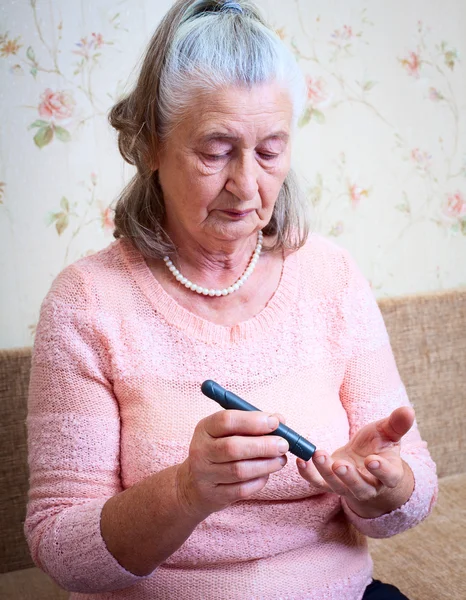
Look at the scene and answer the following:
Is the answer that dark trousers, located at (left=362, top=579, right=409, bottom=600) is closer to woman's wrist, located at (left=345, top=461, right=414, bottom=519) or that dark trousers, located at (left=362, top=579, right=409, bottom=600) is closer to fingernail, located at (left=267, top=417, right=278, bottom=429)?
woman's wrist, located at (left=345, top=461, right=414, bottom=519)

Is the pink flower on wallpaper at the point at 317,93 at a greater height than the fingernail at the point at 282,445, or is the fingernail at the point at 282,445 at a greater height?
the pink flower on wallpaper at the point at 317,93

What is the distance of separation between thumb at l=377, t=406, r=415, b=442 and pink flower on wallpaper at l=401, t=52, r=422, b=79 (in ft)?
4.16

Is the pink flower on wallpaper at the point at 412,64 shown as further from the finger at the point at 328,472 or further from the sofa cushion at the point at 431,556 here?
the finger at the point at 328,472

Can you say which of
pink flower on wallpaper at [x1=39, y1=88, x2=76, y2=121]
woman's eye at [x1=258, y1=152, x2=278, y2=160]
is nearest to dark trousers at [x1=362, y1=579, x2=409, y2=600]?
woman's eye at [x1=258, y1=152, x2=278, y2=160]

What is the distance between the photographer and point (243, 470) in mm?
870

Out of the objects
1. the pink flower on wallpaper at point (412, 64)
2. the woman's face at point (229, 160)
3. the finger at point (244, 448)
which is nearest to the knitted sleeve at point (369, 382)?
the woman's face at point (229, 160)

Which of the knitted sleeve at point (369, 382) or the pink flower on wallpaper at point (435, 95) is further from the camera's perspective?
the pink flower on wallpaper at point (435, 95)

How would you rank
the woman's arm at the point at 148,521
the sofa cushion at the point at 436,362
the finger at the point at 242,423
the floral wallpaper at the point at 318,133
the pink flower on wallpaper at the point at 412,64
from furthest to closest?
the pink flower on wallpaper at the point at 412,64 < the sofa cushion at the point at 436,362 < the floral wallpaper at the point at 318,133 < the woman's arm at the point at 148,521 < the finger at the point at 242,423

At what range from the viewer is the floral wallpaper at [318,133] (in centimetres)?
165

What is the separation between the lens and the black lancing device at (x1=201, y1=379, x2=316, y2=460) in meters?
0.88

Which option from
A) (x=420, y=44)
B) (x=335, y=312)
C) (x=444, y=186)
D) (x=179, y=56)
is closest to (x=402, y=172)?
(x=444, y=186)

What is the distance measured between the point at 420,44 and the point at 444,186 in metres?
0.38

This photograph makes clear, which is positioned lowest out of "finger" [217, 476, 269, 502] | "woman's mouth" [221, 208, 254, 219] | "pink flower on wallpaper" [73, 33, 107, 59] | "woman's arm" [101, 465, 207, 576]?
"woman's arm" [101, 465, 207, 576]

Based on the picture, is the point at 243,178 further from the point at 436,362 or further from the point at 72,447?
the point at 436,362
